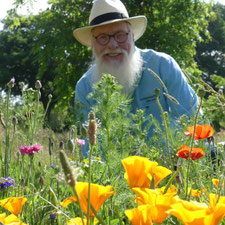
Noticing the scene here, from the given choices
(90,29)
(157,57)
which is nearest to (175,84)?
(157,57)

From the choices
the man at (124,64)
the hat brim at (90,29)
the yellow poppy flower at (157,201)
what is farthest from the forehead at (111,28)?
the yellow poppy flower at (157,201)

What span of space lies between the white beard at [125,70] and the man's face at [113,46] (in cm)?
2

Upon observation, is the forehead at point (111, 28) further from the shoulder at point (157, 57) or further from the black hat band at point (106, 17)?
the shoulder at point (157, 57)

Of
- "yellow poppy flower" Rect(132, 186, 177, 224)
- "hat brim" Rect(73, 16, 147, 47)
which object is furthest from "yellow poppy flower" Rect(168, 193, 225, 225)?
"hat brim" Rect(73, 16, 147, 47)

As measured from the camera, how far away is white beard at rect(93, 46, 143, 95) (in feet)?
11.3

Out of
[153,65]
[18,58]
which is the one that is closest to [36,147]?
[153,65]

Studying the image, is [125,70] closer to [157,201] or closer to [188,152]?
[188,152]

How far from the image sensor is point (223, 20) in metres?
23.8

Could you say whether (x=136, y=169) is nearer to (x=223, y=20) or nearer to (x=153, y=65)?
(x=153, y=65)

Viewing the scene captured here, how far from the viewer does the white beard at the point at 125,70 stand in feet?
11.3

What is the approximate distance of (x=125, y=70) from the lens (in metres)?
3.45

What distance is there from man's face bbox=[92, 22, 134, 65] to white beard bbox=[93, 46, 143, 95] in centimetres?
2

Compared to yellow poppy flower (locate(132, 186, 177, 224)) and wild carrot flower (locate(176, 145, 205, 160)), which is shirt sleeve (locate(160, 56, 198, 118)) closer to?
wild carrot flower (locate(176, 145, 205, 160))

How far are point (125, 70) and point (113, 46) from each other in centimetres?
26
